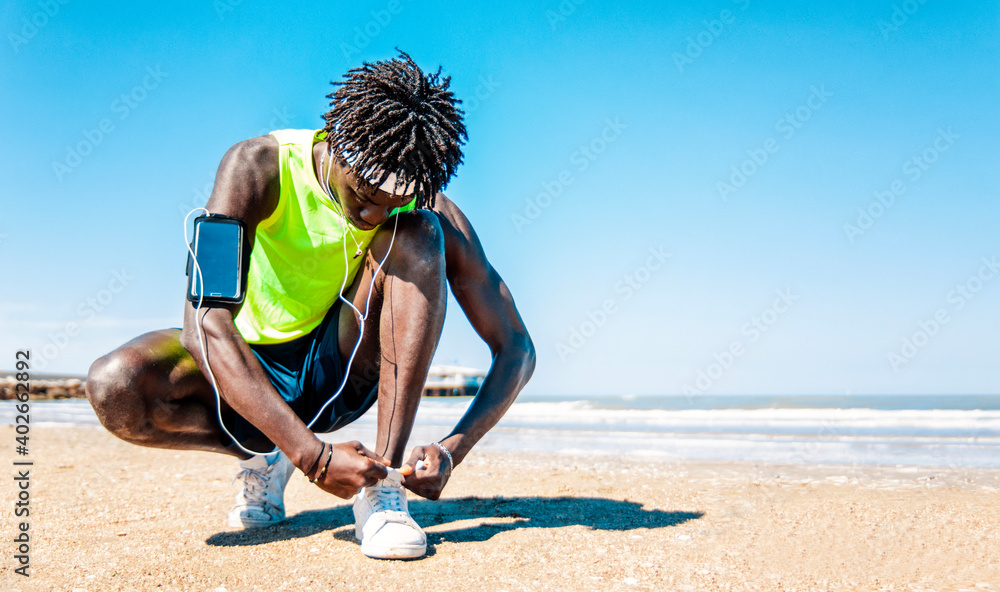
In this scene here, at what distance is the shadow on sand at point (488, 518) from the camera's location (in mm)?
2170

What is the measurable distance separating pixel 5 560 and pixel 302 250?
3.83 feet

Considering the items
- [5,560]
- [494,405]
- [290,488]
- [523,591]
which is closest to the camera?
[523,591]

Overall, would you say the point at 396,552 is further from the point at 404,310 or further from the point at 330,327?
the point at 330,327

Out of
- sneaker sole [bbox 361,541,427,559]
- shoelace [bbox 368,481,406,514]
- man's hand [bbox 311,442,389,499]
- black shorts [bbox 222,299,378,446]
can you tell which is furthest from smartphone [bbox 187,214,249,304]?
sneaker sole [bbox 361,541,427,559]

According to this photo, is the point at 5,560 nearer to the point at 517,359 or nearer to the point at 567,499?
the point at 517,359

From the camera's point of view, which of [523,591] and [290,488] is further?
[290,488]

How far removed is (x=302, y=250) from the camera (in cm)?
215

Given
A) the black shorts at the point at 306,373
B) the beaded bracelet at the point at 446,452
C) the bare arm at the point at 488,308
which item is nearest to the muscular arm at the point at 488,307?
the bare arm at the point at 488,308

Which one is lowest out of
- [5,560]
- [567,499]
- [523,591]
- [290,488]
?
[290,488]

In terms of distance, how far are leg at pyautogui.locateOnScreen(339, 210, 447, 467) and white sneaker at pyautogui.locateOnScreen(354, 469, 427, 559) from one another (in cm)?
9

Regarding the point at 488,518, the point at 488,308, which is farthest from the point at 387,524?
the point at 488,308

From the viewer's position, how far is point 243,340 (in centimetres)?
185

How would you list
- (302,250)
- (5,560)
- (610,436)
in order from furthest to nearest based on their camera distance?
(610,436), (302,250), (5,560)

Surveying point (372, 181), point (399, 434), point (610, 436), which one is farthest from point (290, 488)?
point (610, 436)
